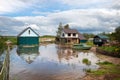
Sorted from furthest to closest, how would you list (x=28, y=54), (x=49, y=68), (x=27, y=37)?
(x=27, y=37), (x=28, y=54), (x=49, y=68)

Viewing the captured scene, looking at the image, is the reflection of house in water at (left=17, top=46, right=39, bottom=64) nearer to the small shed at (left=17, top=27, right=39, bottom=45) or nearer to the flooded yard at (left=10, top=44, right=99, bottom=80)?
the flooded yard at (left=10, top=44, right=99, bottom=80)

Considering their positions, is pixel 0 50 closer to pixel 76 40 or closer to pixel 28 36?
pixel 28 36

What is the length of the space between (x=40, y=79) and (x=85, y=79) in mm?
3410

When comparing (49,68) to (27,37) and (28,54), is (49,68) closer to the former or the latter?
(28,54)

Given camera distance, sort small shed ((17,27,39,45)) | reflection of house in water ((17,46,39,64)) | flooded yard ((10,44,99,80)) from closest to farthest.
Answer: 1. flooded yard ((10,44,99,80))
2. reflection of house in water ((17,46,39,64))
3. small shed ((17,27,39,45))

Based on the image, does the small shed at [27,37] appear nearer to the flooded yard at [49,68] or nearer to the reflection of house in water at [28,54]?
the reflection of house in water at [28,54]

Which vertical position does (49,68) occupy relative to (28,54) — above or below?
below

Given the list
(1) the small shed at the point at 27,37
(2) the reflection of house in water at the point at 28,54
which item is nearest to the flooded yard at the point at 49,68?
(2) the reflection of house in water at the point at 28,54

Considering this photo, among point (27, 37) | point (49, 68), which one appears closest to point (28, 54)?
point (49, 68)

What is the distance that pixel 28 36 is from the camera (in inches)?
2598

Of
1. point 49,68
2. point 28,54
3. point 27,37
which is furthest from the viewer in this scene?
point 27,37

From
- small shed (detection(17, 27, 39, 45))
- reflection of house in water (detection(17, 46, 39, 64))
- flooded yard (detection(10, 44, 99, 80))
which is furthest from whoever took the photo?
small shed (detection(17, 27, 39, 45))

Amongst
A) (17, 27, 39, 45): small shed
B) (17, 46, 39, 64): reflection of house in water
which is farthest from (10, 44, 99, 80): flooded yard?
(17, 27, 39, 45): small shed

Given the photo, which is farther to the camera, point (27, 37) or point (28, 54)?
point (27, 37)
